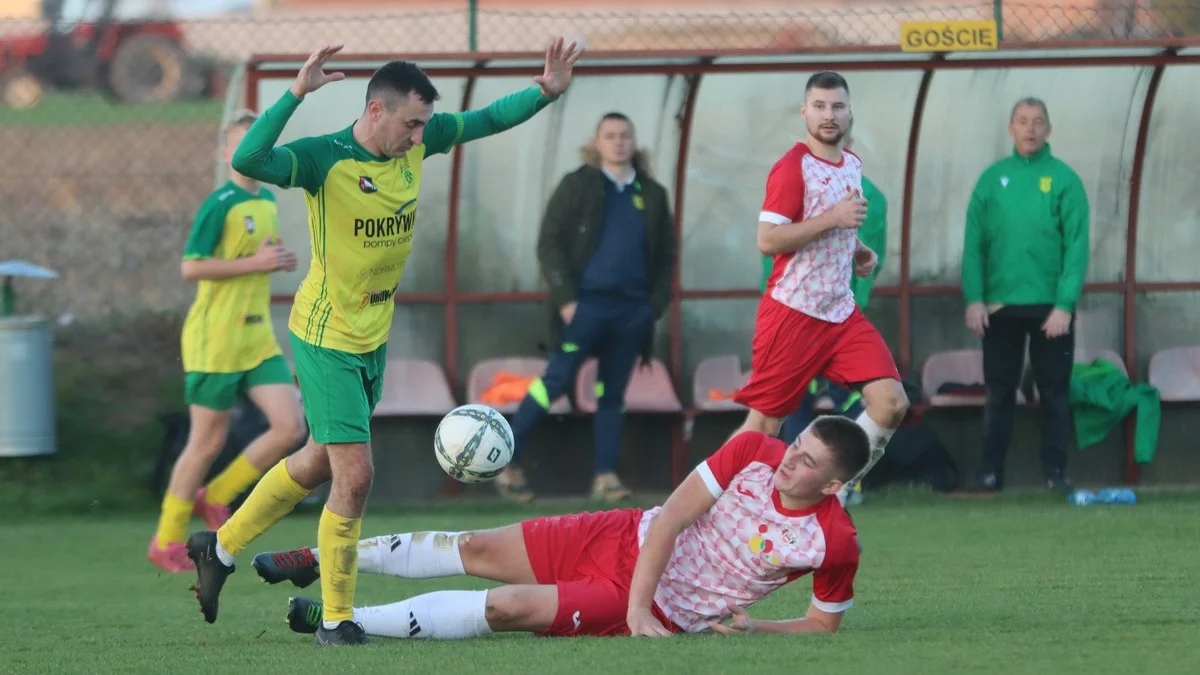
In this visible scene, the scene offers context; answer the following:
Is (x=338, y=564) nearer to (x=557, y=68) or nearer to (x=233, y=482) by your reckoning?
(x=557, y=68)

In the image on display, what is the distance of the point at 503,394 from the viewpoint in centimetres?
1059

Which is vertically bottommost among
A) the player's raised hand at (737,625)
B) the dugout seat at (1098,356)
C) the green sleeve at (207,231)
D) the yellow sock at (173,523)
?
the yellow sock at (173,523)

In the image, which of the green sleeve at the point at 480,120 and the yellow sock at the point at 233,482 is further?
the yellow sock at the point at 233,482

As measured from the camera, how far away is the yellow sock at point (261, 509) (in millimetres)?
6109

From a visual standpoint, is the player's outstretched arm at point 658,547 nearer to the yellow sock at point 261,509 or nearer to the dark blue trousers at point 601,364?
the yellow sock at point 261,509

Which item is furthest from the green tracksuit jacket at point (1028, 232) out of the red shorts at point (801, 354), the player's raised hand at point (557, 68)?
the player's raised hand at point (557, 68)

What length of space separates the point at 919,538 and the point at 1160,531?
1115 mm

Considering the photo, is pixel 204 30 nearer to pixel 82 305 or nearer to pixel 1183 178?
pixel 82 305

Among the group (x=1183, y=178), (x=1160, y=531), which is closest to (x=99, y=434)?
(x=1160, y=531)

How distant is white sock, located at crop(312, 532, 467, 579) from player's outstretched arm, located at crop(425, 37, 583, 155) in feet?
4.40

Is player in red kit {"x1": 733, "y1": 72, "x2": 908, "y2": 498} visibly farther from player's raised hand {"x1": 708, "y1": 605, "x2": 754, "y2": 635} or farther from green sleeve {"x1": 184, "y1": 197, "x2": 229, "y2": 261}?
green sleeve {"x1": 184, "y1": 197, "x2": 229, "y2": 261}

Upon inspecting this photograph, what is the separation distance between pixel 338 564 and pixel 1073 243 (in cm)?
570

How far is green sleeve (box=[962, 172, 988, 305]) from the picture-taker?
10055 millimetres

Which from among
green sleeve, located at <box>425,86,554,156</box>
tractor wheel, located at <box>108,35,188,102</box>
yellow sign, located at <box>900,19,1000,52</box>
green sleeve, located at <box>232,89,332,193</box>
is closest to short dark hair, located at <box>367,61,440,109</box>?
green sleeve, located at <box>232,89,332,193</box>
